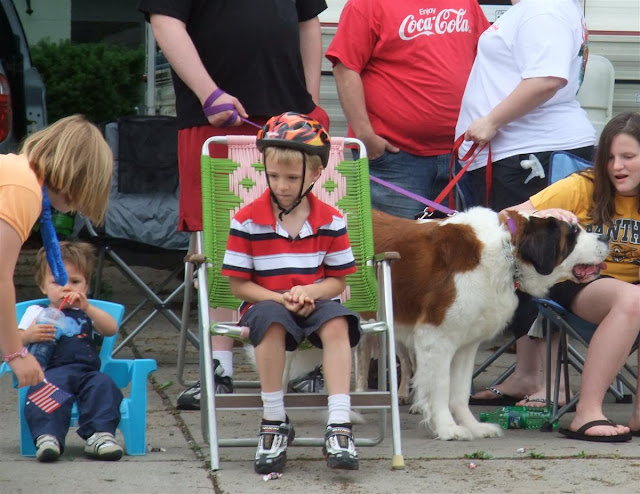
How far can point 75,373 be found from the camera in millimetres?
4172

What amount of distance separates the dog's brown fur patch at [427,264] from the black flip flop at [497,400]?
2.87 ft

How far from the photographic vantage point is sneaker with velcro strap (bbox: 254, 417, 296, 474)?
386 centimetres

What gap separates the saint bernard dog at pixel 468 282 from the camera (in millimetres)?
4547

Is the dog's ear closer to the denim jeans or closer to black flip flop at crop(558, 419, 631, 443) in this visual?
black flip flop at crop(558, 419, 631, 443)

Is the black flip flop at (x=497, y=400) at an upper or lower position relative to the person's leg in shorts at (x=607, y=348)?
lower

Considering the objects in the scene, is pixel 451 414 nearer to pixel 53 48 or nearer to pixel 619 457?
pixel 619 457

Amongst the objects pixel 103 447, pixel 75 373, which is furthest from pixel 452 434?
pixel 75 373

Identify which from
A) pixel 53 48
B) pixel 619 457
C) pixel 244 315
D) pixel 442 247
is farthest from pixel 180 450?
pixel 53 48

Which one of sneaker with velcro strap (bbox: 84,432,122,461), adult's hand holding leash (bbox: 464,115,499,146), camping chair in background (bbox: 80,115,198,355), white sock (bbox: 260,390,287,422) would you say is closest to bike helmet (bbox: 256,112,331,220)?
white sock (bbox: 260,390,287,422)

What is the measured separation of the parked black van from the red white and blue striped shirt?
3815mm

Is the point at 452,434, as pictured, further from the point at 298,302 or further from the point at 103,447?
the point at 103,447

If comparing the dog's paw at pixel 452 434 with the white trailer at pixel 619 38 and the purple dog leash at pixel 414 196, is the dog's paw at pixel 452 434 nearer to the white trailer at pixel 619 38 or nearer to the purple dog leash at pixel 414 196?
the purple dog leash at pixel 414 196

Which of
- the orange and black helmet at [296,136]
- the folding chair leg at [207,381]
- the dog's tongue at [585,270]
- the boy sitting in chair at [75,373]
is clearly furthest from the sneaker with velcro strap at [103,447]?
the dog's tongue at [585,270]

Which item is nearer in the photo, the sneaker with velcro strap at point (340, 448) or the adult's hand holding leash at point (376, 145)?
the sneaker with velcro strap at point (340, 448)
